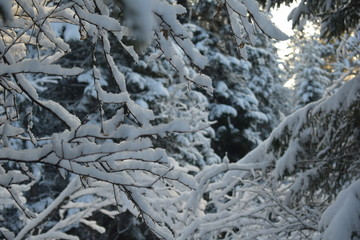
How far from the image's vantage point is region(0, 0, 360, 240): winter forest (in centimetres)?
139

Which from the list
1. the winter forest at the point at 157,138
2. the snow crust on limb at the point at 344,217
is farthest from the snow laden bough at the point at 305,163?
the snow crust on limb at the point at 344,217

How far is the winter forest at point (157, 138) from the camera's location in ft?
4.56

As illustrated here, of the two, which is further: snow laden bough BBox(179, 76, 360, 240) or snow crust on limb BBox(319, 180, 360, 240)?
snow laden bough BBox(179, 76, 360, 240)

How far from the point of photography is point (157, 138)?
1.58 meters

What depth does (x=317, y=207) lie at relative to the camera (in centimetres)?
Answer: 432

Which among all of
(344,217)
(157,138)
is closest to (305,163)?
(344,217)

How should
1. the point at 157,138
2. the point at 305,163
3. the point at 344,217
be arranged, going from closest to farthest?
the point at 157,138 < the point at 344,217 < the point at 305,163

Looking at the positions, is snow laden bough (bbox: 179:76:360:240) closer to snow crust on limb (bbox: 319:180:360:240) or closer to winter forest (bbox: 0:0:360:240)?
winter forest (bbox: 0:0:360:240)

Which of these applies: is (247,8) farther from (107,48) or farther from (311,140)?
(311,140)

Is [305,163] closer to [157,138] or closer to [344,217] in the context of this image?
[344,217]

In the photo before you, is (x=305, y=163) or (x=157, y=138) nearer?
(x=157, y=138)

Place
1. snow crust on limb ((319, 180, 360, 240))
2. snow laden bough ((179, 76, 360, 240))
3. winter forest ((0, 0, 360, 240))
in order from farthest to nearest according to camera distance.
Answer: snow laden bough ((179, 76, 360, 240)) < snow crust on limb ((319, 180, 360, 240)) < winter forest ((0, 0, 360, 240))

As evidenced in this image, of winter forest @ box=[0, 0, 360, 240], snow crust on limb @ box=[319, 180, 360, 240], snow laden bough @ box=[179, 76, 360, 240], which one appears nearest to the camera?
winter forest @ box=[0, 0, 360, 240]

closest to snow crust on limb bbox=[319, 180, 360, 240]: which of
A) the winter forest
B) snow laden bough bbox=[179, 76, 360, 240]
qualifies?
the winter forest
